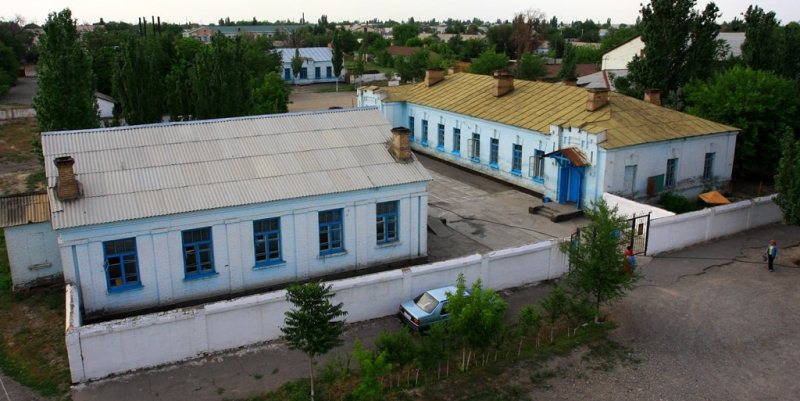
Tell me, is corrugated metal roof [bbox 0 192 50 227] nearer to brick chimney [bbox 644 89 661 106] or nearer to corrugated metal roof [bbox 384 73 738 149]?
corrugated metal roof [bbox 384 73 738 149]

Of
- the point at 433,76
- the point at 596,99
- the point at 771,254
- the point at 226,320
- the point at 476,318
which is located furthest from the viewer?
the point at 433,76

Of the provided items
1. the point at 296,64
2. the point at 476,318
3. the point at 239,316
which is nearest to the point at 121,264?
the point at 239,316

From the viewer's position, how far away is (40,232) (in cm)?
→ 1875

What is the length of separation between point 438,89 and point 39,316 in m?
26.4

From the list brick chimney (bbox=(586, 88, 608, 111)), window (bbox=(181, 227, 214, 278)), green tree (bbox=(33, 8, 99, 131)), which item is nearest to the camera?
window (bbox=(181, 227, 214, 278))

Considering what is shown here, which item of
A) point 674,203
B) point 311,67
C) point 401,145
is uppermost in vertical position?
point 401,145

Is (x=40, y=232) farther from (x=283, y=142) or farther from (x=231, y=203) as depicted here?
(x=283, y=142)

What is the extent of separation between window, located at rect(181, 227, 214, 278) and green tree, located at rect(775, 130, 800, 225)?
1861 centimetres

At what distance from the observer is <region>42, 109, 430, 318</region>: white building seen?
17188 millimetres

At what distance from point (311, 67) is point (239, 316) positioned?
75.7 metres

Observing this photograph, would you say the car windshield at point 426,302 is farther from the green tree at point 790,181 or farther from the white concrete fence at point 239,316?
the green tree at point 790,181

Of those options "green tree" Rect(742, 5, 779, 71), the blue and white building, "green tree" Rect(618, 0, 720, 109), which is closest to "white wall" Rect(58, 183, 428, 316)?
"green tree" Rect(618, 0, 720, 109)

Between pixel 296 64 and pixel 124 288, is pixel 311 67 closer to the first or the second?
pixel 296 64

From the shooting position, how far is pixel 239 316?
1569 centimetres
